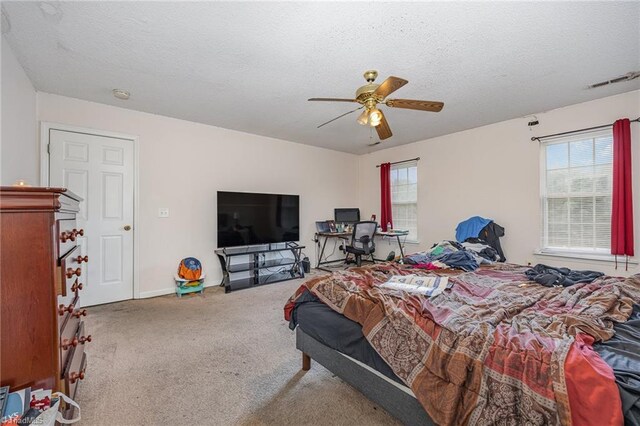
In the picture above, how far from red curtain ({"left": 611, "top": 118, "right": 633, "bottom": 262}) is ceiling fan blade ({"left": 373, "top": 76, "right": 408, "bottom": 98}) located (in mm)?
3019

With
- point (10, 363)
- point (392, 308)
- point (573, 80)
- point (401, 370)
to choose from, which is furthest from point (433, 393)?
point (573, 80)

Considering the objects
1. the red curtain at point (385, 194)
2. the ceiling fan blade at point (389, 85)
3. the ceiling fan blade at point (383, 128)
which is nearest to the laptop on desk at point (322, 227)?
the red curtain at point (385, 194)

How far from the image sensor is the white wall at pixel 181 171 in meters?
3.56

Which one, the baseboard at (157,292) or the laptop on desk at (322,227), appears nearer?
the baseboard at (157,292)

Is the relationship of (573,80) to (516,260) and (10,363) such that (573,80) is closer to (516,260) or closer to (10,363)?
(516,260)

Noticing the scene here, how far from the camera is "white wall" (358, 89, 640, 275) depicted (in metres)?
3.38

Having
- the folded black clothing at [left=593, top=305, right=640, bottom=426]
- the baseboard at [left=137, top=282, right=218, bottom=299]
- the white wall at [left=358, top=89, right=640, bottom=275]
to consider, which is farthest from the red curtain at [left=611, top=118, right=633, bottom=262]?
the baseboard at [left=137, top=282, right=218, bottom=299]

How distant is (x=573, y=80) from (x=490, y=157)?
4.96ft

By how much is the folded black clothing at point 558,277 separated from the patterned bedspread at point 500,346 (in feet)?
0.49

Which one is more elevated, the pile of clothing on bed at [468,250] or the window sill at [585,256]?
the pile of clothing on bed at [468,250]

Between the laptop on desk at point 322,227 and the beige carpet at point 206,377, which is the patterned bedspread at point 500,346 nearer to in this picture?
the beige carpet at point 206,377

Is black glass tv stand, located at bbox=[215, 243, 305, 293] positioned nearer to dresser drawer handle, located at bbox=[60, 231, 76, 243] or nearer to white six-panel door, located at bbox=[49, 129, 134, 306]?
white six-panel door, located at bbox=[49, 129, 134, 306]

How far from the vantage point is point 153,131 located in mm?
3846

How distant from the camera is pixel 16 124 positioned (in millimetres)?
2498
